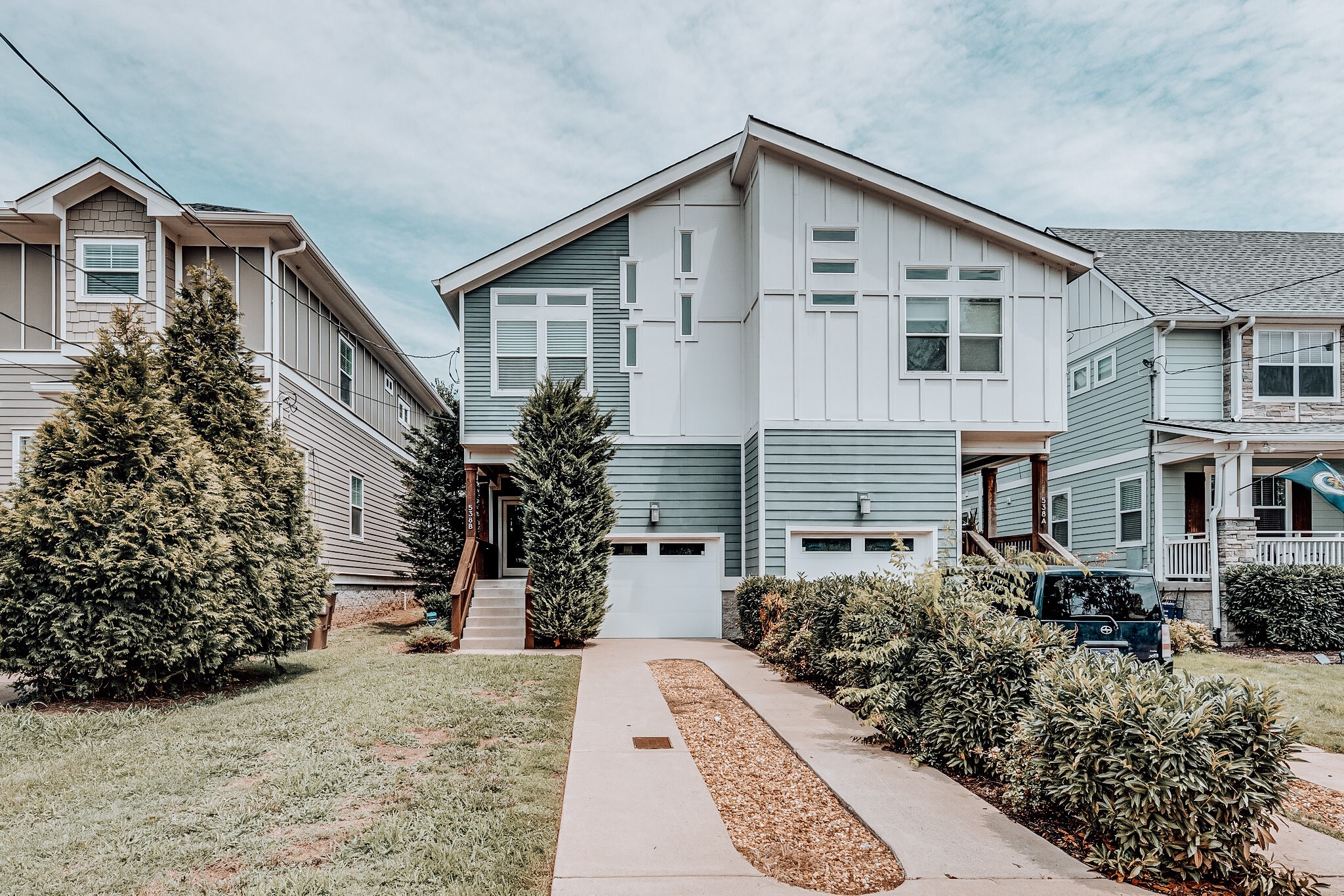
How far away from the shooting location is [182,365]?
8.95 m

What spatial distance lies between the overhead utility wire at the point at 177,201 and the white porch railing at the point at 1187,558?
49.5 feet

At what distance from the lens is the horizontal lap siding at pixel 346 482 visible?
1499 centimetres

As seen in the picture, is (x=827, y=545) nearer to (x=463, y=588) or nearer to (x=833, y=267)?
(x=833, y=267)

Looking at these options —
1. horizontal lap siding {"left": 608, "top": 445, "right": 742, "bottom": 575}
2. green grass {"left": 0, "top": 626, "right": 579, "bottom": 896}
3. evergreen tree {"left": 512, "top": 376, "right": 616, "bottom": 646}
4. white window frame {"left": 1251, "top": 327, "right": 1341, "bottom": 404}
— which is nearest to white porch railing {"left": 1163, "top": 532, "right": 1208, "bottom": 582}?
white window frame {"left": 1251, "top": 327, "right": 1341, "bottom": 404}

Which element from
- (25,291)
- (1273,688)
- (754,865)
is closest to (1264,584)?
(1273,688)

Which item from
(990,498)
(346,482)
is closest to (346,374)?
(346,482)

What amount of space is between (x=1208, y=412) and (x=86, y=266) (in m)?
20.3

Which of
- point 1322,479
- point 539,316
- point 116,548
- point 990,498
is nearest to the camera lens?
point 116,548

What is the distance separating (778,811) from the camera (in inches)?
192

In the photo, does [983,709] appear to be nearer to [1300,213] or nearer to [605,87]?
[605,87]

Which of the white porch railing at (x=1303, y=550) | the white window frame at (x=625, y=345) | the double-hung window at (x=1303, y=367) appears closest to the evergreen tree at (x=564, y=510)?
the white window frame at (x=625, y=345)

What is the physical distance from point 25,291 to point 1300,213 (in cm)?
3150

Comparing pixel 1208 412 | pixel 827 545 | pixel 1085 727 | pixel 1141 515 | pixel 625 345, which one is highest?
pixel 625 345

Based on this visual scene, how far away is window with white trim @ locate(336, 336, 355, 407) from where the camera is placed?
17.1m
